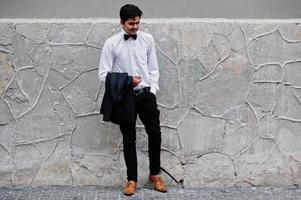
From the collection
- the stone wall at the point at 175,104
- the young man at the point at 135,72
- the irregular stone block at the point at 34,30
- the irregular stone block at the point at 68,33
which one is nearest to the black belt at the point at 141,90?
the young man at the point at 135,72

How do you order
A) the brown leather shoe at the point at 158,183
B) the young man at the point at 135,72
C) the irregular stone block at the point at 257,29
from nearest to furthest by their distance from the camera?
the young man at the point at 135,72 → the brown leather shoe at the point at 158,183 → the irregular stone block at the point at 257,29

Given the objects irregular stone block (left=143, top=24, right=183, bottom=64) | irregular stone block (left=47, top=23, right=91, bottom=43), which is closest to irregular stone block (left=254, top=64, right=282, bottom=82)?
irregular stone block (left=143, top=24, right=183, bottom=64)

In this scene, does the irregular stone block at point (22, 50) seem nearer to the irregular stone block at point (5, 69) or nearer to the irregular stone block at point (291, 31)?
the irregular stone block at point (5, 69)

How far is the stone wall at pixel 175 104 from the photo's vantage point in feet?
17.5

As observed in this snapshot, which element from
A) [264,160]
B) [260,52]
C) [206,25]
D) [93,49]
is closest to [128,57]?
[93,49]

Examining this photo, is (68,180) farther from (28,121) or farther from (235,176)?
(235,176)

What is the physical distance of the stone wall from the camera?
5340 mm

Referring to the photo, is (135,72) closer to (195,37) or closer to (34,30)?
(195,37)

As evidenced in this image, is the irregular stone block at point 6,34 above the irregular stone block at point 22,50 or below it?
above

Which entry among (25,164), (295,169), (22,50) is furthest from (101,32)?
(295,169)

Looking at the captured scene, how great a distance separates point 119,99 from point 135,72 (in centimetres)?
30

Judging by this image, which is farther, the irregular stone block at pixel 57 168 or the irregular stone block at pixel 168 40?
the irregular stone block at pixel 57 168

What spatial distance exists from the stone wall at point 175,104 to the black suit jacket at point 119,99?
44 centimetres

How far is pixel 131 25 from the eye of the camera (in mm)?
4898
